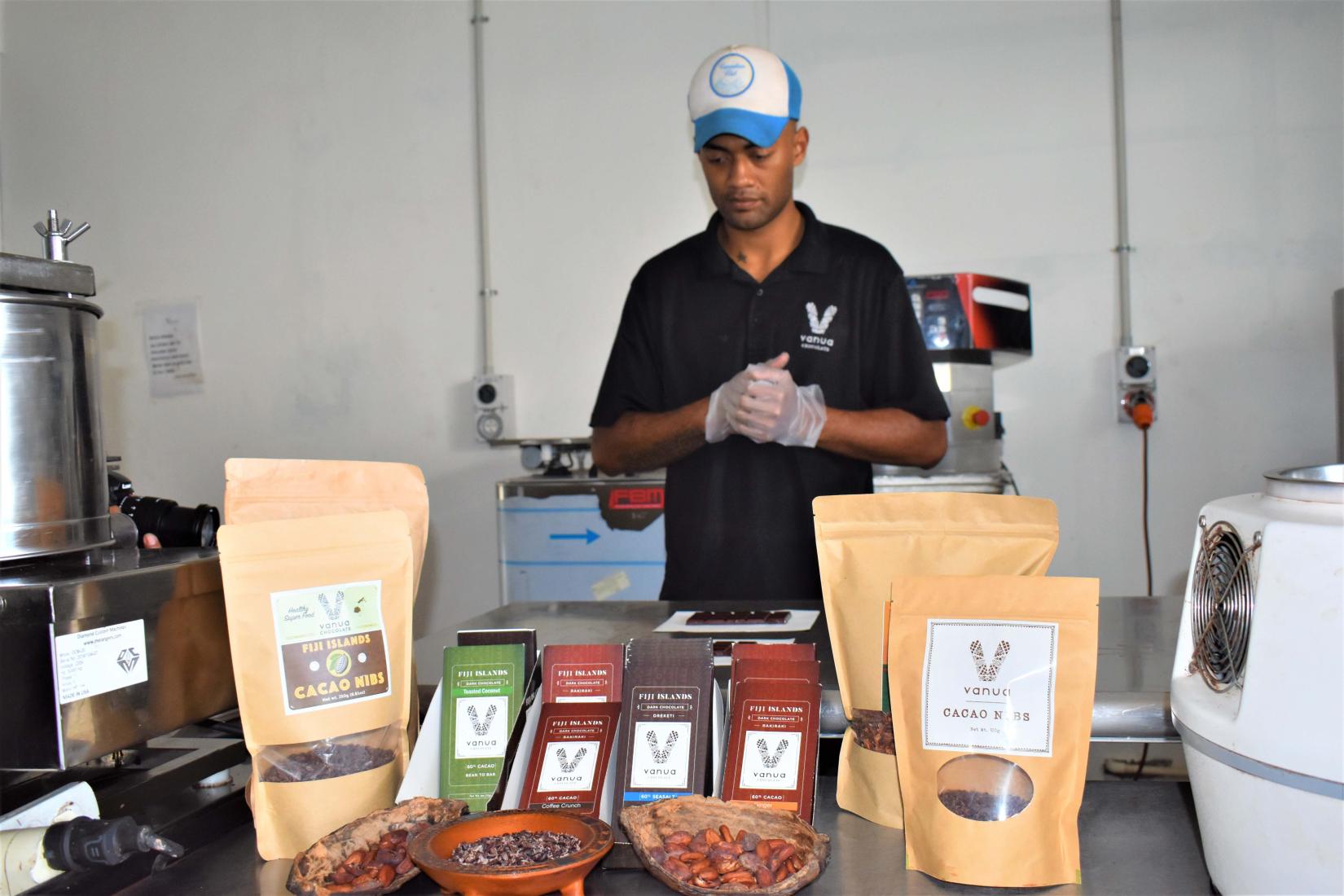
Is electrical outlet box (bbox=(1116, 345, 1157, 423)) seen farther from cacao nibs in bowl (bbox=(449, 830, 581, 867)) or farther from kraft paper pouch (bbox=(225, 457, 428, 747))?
cacao nibs in bowl (bbox=(449, 830, 581, 867))

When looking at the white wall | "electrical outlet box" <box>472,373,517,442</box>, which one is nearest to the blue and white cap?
the white wall

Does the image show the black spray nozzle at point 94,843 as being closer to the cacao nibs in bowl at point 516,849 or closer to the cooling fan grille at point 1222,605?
the cacao nibs in bowl at point 516,849

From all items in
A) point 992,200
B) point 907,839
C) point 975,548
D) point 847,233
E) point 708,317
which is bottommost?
point 907,839

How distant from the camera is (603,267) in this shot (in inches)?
132

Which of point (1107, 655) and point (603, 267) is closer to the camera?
point (1107, 655)

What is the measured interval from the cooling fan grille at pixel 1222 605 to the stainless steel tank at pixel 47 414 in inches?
33.8

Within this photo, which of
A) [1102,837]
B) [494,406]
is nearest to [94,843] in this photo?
[1102,837]

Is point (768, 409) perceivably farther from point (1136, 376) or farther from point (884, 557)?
point (1136, 376)

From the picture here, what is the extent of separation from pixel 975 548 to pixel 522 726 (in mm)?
398

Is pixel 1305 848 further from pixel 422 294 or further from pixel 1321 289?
pixel 422 294

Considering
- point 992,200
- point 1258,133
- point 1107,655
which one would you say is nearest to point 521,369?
point 992,200

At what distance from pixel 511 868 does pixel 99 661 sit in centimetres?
36

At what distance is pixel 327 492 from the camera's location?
0.95 metres

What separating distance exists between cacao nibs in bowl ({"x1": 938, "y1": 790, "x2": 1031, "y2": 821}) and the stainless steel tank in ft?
2.32
